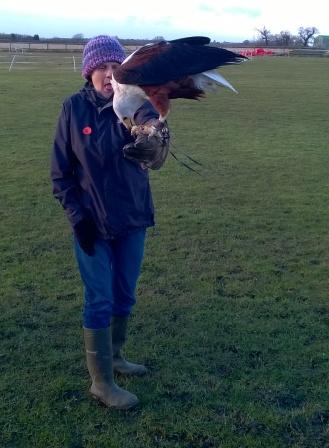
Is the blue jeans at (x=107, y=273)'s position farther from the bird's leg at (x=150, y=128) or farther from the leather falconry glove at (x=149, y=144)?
the bird's leg at (x=150, y=128)

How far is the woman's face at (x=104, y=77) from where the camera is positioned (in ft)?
11.8

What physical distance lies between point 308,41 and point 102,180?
359ft

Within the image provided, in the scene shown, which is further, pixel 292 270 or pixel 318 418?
pixel 292 270

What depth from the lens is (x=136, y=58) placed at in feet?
11.1

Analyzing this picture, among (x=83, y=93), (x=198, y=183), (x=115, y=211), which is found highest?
(x=83, y=93)

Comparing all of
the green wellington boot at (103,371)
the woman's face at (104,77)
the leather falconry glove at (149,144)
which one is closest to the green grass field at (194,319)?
the green wellington boot at (103,371)

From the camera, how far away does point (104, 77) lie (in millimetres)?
3619

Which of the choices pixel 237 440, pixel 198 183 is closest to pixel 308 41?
pixel 198 183

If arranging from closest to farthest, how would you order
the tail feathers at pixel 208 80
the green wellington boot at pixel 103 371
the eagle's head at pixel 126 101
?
the eagle's head at pixel 126 101, the tail feathers at pixel 208 80, the green wellington boot at pixel 103 371

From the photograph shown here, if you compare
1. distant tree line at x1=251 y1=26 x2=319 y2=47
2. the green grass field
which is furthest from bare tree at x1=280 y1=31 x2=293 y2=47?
the green grass field

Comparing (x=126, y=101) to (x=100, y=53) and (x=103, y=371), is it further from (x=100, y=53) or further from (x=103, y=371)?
(x=103, y=371)

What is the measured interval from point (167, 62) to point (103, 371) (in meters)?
1.92

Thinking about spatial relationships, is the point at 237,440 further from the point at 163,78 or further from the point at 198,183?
the point at 198,183

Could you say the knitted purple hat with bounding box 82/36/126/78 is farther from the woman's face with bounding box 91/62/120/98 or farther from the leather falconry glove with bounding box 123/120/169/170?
the leather falconry glove with bounding box 123/120/169/170
